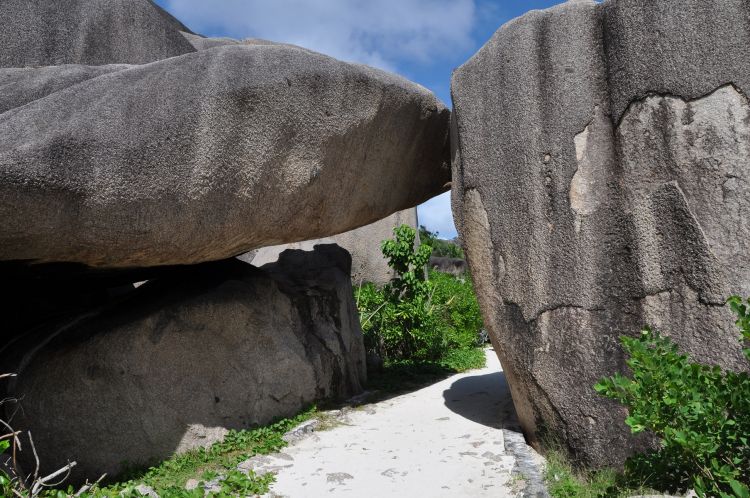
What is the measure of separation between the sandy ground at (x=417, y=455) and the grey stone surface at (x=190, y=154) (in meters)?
1.70

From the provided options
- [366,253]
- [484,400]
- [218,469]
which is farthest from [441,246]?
[218,469]

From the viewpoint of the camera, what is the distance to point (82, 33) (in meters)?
5.88

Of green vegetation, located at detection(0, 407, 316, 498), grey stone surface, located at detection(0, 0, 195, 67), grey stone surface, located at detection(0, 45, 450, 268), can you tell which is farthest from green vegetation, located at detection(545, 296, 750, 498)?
grey stone surface, located at detection(0, 0, 195, 67)

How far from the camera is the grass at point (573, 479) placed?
4270 mm

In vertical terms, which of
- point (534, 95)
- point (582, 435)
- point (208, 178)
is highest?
point (534, 95)

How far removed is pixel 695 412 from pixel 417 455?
2.71 metres

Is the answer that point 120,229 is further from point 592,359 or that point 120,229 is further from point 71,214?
point 592,359

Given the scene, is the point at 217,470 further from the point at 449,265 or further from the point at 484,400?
the point at 449,265

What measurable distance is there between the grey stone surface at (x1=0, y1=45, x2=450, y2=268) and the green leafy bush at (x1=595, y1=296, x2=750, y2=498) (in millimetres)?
2998

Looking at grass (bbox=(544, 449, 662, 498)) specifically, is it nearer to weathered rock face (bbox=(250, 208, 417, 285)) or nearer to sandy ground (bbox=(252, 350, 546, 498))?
sandy ground (bbox=(252, 350, 546, 498))

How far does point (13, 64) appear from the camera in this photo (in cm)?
559

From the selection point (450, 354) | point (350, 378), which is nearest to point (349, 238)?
point (450, 354)

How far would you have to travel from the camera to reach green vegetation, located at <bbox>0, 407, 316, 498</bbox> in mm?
4605

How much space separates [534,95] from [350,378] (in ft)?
11.2
